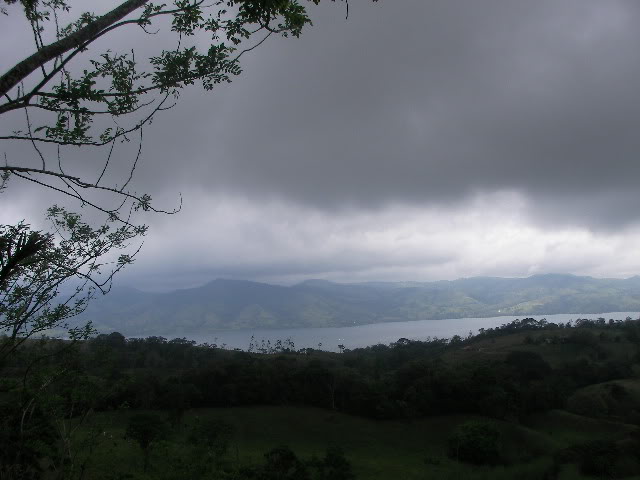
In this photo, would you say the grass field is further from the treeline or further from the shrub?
the treeline

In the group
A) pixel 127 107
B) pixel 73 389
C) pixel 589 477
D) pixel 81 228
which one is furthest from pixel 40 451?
pixel 589 477

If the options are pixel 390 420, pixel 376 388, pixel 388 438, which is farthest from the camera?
pixel 376 388

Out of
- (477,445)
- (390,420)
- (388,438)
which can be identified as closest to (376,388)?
(390,420)

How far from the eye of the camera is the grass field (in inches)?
1097

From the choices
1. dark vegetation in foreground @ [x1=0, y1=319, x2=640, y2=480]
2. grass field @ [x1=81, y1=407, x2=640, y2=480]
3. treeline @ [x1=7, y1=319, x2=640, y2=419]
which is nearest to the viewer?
dark vegetation in foreground @ [x1=0, y1=319, x2=640, y2=480]

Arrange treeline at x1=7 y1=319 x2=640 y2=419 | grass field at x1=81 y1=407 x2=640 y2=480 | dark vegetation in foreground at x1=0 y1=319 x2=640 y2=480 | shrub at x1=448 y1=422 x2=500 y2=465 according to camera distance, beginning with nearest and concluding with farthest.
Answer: dark vegetation in foreground at x1=0 y1=319 x2=640 y2=480, grass field at x1=81 y1=407 x2=640 y2=480, shrub at x1=448 y1=422 x2=500 y2=465, treeline at x1=7 y1=319 x2=640 y2=419

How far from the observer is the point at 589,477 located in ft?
74.9

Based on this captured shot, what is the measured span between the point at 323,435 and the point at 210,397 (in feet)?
39.4

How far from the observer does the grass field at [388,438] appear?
2786 centimetres

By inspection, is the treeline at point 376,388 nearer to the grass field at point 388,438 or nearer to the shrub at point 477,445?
the grass field at point 388,438

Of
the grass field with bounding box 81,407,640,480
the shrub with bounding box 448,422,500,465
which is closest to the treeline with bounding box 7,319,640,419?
the grass field with bounding box 81,407,640,480

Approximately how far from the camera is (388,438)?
36781 millimetres

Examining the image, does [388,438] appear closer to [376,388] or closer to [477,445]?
[376,388]

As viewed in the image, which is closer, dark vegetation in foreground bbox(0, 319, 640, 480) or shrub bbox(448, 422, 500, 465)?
dark vegetation in foreground bbox(0, 319, 640, 480)
